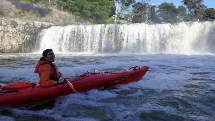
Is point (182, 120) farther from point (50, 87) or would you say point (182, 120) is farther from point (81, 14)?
point (81, 14)

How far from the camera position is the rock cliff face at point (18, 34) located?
22844 millimetres

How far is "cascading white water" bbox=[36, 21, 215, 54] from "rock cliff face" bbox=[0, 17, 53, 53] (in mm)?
896

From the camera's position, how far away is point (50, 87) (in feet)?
16.9

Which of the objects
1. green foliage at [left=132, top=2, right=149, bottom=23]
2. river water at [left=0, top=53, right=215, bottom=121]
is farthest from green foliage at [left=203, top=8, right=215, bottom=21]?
river water at [left=0, top=53, right=215, bottom=121]

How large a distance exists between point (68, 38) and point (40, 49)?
261cm

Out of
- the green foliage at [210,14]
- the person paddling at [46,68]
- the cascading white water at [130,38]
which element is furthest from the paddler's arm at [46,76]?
the green foliage at [210,14]

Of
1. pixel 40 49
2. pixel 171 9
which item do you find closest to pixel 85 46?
pixel 40 49

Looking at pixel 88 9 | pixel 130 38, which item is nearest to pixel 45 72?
pixel 130 38

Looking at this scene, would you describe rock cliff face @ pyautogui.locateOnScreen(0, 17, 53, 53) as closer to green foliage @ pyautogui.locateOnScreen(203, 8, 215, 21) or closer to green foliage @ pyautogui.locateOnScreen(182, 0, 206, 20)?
green foliage @ pyautogui.locateOnScreen(203, 8, 215, 21)

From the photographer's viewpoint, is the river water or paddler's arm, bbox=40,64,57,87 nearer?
the river water

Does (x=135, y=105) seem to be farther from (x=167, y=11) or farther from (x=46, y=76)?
(x=167, y=11)

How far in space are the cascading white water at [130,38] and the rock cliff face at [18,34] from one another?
0.90 meters

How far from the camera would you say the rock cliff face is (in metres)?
22.8

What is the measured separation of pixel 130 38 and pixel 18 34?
8975 mm
